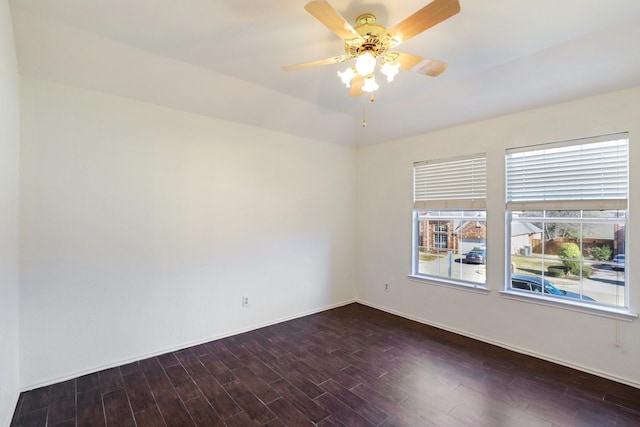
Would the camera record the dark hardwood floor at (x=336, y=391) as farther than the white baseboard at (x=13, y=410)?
Yes

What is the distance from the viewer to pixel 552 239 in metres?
3.01

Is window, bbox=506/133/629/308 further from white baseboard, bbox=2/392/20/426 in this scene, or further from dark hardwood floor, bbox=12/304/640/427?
white baseboard, bbox=2/392/20/426

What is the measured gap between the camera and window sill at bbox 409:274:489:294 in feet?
11.3

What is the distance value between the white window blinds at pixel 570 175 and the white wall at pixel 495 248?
0.09 m

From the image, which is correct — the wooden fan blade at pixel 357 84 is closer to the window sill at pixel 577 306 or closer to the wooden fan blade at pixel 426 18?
the wooden fan blade at pixel 426 18

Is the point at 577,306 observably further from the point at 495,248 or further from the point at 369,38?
the point at 369,38

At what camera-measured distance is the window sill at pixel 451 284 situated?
11.3ft

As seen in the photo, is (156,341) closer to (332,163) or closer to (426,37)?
(332,163)

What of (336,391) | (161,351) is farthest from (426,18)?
(161,351)

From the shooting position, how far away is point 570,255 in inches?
114

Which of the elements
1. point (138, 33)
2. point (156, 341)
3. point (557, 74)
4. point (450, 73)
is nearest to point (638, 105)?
point (557, 74)

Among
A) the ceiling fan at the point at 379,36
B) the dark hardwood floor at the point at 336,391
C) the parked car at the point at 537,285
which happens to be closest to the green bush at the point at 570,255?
the parked car at the point at 537,285

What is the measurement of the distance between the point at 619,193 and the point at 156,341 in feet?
15.3

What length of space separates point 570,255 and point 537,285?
45 cm
